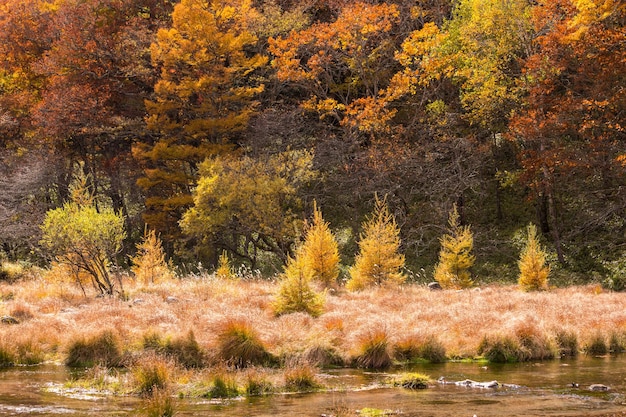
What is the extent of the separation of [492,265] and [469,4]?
1257 cm

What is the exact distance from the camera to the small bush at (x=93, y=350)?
57.8 ft

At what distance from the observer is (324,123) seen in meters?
44.2

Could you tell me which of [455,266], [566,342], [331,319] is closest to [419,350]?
[331,319]

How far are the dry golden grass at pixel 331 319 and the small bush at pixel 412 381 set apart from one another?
8.58 feet

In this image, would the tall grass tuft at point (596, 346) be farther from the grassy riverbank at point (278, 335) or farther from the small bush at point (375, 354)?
the small bush at point (375, 354)

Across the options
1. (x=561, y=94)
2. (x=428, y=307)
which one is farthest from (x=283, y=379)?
(x=561, y=94)

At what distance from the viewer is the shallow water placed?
488 inches

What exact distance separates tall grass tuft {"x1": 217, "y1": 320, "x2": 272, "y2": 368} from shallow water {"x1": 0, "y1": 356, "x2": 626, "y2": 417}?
60.2 inches

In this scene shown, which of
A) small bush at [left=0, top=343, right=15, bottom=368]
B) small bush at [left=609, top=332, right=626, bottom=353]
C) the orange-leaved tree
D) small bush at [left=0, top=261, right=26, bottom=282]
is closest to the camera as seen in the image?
small bush at [left=0, top=343, right=15, bottom=368]

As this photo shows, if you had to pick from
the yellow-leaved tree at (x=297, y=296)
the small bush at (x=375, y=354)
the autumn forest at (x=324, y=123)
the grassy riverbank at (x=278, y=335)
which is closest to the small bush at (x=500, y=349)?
the grassy riverbank at (x=278, y=335)

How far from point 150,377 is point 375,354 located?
5.08 m

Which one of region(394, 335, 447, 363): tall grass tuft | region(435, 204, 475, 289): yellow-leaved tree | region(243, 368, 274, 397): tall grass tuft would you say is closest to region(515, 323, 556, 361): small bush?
region(394, 335, 447, 363): tall grass tuft

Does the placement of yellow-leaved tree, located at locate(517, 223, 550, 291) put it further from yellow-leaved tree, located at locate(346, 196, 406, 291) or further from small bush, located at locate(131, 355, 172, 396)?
small bush, located at locate(131, 355, 172, 396)

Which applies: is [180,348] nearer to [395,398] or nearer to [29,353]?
[29,353]
